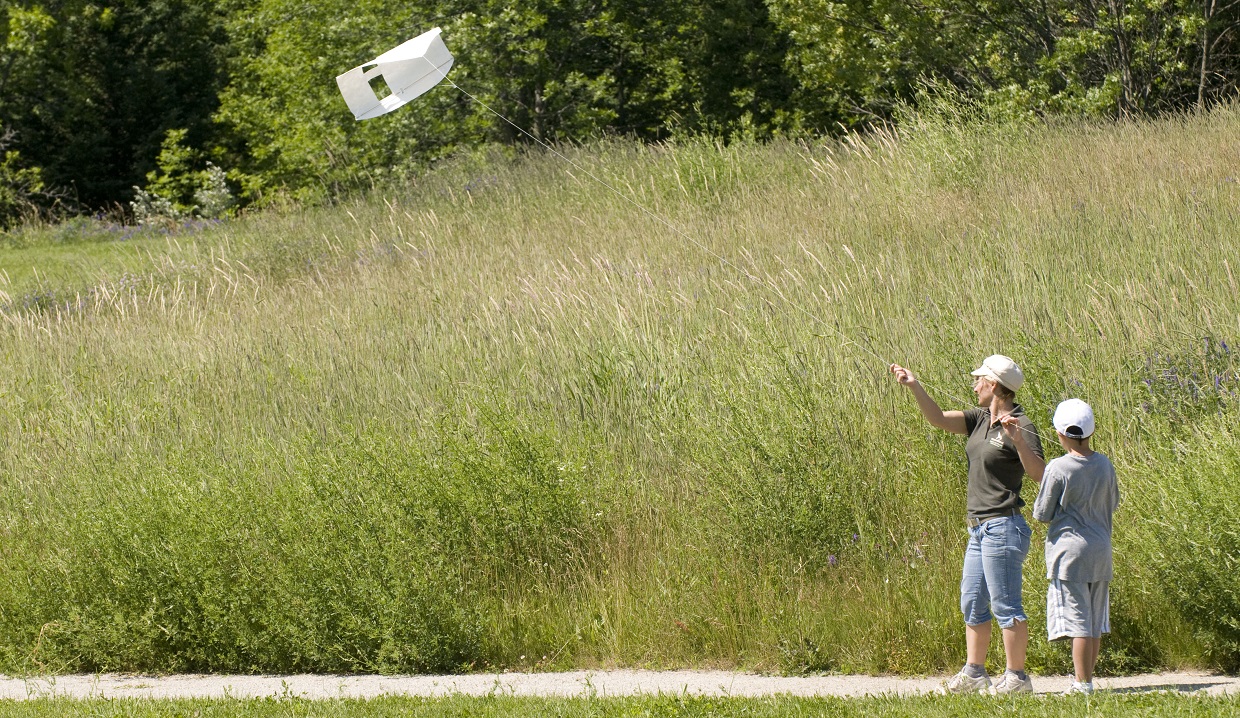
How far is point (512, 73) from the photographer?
73.5 feet

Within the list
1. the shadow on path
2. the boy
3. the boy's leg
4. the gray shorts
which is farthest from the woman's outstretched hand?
the shadow on path

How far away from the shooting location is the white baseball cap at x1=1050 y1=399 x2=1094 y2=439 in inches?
215

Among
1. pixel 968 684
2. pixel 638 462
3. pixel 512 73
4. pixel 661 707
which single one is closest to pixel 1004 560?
pixel 968 684

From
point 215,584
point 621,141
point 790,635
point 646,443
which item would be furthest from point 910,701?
point 621,141

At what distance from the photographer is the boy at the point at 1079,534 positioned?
216 inches

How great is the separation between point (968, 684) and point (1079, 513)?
0.98 m

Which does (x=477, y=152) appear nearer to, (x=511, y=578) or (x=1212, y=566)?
(x=511, y=578)

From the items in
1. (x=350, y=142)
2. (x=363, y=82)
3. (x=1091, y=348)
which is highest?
(x=363, y=82)

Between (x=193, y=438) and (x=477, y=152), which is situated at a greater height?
(x=193, y=438)

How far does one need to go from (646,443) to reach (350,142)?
55.8ft

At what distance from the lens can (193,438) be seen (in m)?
9.49

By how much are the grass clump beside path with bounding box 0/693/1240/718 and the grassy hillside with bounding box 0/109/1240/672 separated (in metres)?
0.93

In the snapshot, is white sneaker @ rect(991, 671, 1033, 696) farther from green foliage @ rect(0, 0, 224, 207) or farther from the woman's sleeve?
green foliage @ rect(0, 0, 224, 207)

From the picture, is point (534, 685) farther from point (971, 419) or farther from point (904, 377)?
point (971, 419)
